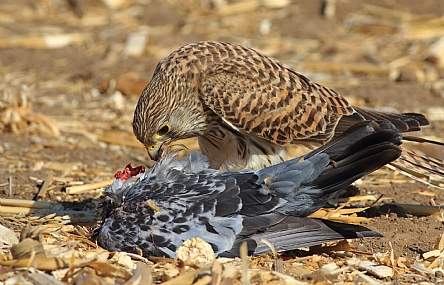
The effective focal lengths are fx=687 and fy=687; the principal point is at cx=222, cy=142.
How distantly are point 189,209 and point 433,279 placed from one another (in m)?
1.41

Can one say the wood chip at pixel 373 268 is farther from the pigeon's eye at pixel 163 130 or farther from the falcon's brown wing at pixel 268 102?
the pigeon's eye at pixel 163 130

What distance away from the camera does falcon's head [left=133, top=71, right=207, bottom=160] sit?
15.9 ft

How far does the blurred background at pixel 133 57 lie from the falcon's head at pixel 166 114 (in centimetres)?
102

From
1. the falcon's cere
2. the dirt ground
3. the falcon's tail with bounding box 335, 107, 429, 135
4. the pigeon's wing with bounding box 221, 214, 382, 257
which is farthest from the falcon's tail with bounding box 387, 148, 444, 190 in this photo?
the pigeon's wing with bounding box 221, 214, 382, 257

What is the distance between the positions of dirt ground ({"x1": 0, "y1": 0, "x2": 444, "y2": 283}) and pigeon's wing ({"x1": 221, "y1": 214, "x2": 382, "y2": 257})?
1.35 ft

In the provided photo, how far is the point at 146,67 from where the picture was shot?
905 cm

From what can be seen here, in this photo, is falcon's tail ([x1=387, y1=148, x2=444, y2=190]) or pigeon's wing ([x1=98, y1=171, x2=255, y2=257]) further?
falcon's tail ([x1=387, y1=148, x2=444, y2=190])

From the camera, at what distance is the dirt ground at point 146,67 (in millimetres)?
5680

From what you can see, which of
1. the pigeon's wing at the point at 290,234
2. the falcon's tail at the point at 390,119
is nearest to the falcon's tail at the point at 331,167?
the pigeon's wing at the point at 290,234

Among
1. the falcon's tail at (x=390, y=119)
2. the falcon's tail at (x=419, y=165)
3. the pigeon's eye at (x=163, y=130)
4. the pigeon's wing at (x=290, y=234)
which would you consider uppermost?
the falcon's tail at (x=390, y=119)

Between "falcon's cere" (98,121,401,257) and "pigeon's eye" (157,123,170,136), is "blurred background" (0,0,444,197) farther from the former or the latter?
"falcon's cere" (98,121,401,257)

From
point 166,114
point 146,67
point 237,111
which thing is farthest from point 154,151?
point 146,67

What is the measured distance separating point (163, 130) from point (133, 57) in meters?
4.77

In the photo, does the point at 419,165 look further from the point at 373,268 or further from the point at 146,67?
the point at 146,67
